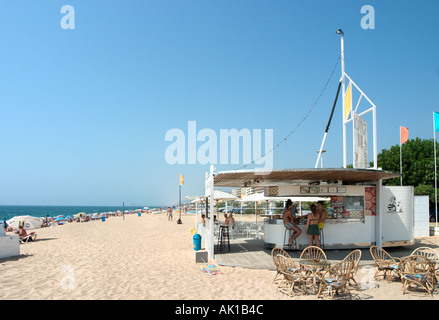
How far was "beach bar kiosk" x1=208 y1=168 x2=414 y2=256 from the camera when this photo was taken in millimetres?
10133

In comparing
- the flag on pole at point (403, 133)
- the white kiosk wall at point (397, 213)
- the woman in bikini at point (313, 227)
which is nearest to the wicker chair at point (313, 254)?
the woman in bikini at point (313, 227)

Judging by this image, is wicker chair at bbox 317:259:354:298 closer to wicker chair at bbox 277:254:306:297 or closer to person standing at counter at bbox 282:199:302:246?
wicker chair at bbox 277:254:306:297

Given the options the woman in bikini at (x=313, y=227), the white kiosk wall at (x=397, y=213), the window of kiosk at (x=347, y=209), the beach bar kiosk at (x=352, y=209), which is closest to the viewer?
the woman in bikini at (x=313, y=227)

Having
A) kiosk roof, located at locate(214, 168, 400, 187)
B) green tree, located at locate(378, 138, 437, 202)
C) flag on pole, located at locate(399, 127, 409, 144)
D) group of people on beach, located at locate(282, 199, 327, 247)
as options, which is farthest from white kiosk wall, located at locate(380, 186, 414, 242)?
green tree, located at locate(378, 138, 437, 202)

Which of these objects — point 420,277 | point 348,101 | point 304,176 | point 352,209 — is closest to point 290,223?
point 304,176

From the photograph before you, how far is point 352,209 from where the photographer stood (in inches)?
413

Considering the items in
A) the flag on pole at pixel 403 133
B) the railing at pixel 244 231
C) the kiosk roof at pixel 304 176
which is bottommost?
the railing at pixel 244 231

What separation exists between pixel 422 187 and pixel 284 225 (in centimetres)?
1855

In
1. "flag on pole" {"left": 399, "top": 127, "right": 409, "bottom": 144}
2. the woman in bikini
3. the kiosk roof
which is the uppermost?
"flag on pole" {"left": 399, "top": 127, "right": 409, "bottom": 144}

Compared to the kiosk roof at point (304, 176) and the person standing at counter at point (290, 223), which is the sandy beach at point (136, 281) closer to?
the person standing at counter at point (290, 223)

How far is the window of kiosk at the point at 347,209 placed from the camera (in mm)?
10320

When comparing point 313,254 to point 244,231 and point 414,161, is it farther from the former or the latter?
point 414,161
